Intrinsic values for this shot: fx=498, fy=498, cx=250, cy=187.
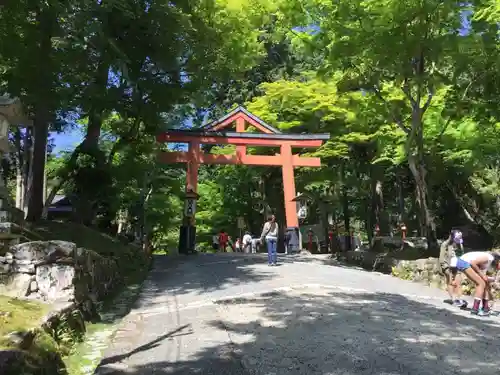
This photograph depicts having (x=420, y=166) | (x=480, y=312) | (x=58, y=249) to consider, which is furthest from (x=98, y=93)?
(x=480, y=312)

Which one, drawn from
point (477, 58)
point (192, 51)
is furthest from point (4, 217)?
point (477, 58)

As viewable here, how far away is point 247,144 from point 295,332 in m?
16.4

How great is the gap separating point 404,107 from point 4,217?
12.4 meters

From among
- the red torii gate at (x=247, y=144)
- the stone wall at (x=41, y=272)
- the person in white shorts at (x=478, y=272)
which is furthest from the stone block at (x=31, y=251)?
the red torii gate at (x=247, y=144)

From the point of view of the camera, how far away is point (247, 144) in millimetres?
22172

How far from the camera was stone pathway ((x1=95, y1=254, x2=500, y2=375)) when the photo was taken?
4.99 m

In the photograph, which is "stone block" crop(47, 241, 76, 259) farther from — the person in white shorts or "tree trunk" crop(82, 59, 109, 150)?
the person in white shorts

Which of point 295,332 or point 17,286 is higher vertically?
point 17,286

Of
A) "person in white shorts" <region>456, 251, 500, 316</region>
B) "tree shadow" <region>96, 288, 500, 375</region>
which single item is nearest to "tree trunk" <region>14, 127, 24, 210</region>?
"tree shadow" <region>96, 288, 500, 375</region>

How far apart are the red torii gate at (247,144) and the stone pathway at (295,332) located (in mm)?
11345

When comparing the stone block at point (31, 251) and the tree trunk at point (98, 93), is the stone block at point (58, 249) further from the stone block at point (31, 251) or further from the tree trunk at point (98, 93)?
the tree trunk at point (98, 93)

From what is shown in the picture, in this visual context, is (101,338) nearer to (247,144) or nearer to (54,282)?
(54,282)

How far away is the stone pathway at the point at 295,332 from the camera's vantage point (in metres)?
4.99

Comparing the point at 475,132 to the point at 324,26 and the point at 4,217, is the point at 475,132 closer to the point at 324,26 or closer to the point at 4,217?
the point at 324,26
